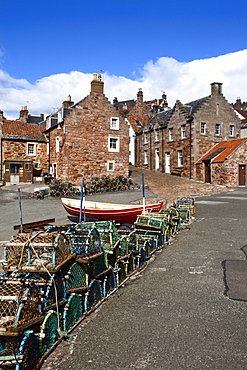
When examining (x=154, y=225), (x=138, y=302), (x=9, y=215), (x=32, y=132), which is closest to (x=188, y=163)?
(x=32, y=132)

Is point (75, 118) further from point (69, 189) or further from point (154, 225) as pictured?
point (154, 225)

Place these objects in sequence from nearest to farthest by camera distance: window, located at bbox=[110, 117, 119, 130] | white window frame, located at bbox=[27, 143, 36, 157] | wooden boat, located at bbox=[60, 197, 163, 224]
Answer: wooden boat, located at bbox=[60, 197, 163, 224], window, located at bbox=[110, 117, 119, 130], white window frame, located at bbox=[27, 143, 36, 157]

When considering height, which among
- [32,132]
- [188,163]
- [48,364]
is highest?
[32,132]

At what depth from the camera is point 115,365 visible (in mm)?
3980

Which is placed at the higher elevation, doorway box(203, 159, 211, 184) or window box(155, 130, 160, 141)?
window box(155, 130, 160, 141)

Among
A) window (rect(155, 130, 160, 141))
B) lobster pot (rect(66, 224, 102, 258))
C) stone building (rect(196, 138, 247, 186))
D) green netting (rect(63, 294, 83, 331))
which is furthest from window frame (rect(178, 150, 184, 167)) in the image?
green netting (rect(63, 294, 83, 331))

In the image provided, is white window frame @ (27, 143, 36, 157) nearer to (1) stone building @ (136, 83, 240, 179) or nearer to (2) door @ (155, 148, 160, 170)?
(1) stone building @ (136, 83, 240, 179)

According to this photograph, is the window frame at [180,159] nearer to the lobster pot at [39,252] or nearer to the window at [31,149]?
the window at [31,149]

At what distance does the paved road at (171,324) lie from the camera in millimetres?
4059

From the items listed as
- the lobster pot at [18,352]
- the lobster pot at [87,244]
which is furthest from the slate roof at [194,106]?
the lobster pot at [18,352]

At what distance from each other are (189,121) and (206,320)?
33.6 m

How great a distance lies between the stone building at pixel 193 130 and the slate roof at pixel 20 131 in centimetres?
1535

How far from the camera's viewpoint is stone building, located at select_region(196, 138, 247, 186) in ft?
104

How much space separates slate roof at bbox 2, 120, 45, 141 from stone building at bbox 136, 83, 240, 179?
604 inches
